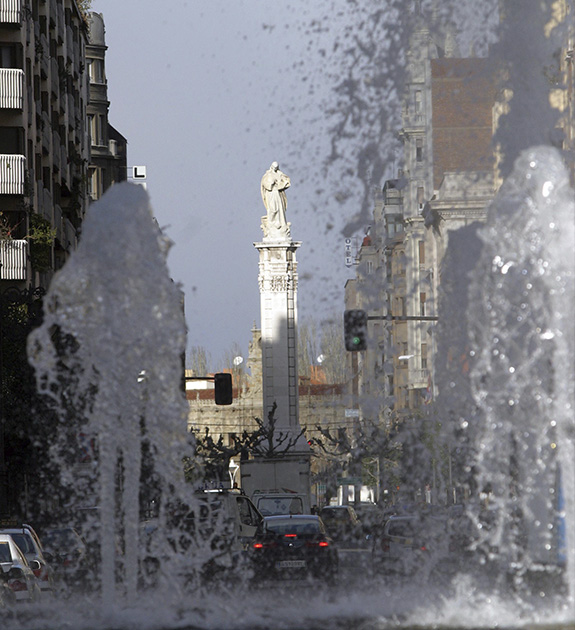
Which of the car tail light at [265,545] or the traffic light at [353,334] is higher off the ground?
the traffic light at [353,334]

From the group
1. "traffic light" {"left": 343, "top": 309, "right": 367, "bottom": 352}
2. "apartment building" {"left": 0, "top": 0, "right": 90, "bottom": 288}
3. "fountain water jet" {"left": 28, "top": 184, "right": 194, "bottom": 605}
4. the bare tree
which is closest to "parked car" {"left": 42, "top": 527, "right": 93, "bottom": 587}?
"traffic light" {"left": 343, "top": 309, "right": 367, "bottom": 352}

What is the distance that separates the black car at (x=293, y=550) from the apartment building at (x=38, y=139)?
48.8 feet

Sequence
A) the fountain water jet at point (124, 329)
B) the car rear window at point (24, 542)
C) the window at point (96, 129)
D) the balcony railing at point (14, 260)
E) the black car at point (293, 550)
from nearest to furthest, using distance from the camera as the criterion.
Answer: the fountain water jet at point (124, 329) → the car rear window at point (24, 542) → the black car at point (293, 550) → the balcony railing at point (14, 260) → the window at point (96, 129)

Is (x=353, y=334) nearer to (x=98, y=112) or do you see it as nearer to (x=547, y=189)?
(x=547, y=189)

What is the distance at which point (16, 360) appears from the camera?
35469 millimetres

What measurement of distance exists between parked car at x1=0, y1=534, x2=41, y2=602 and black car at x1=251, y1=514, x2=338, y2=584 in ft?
14.0

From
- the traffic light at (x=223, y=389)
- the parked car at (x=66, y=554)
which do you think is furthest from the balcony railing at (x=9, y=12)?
the parked car at (x=66, y=554)

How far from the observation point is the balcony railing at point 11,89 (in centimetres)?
4344

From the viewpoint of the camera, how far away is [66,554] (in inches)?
945

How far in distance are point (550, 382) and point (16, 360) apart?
77.5 ft

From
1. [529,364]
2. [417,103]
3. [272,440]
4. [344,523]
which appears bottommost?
[344,523]

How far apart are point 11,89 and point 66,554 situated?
2243cm

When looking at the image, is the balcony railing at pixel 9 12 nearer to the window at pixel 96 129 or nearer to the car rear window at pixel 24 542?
the car rear window at pixel 24 542

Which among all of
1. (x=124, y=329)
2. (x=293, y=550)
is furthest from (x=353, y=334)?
(x=124, y=329)
